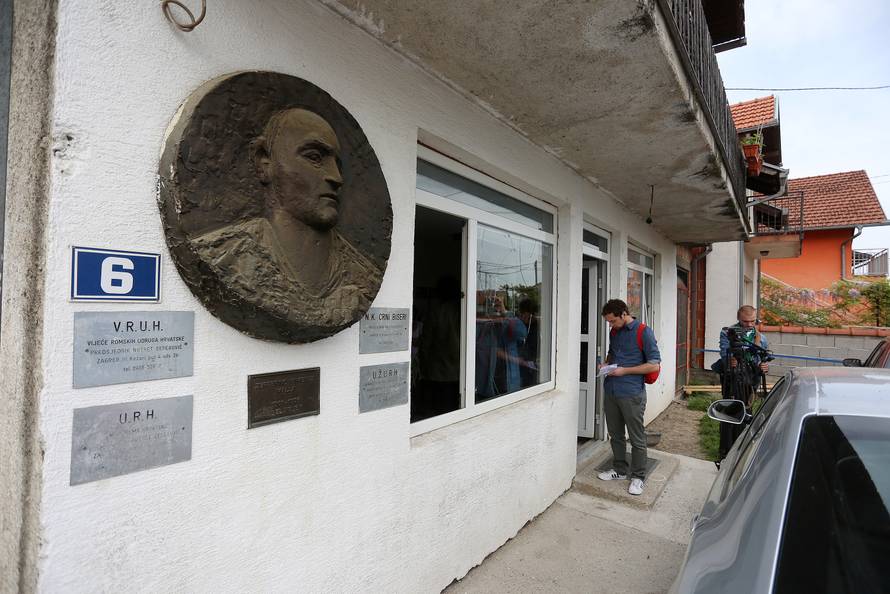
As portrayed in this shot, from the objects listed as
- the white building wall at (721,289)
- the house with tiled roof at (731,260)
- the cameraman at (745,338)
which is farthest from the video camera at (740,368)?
the white building wall at (721,289)

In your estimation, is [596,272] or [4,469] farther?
[596,272]

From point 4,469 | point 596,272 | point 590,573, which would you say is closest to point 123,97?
point 4,469

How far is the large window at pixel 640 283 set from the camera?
590 cm

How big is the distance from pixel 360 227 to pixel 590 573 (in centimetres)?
260

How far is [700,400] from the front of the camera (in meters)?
7.86

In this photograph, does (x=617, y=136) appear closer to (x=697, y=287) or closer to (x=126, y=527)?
(x=126, y=527)

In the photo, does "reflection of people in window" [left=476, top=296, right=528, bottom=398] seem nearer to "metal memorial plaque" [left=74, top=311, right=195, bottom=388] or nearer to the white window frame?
"metal memorial plaque" [left=74, top=311, right=195, bottom=388]

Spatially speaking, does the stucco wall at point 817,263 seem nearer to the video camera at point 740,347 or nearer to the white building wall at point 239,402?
the video camera at point 740,347

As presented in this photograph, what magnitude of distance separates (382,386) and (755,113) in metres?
11.3

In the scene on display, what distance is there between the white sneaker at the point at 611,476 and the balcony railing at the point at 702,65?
2982mm

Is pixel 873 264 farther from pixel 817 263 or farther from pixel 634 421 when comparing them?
pixel 634 421

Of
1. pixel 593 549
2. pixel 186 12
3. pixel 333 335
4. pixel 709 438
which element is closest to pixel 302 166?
pixel 186 12

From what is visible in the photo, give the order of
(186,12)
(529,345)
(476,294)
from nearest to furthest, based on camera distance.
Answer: (186,12)
(476,294)
(529,345)

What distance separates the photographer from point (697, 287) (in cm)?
991
